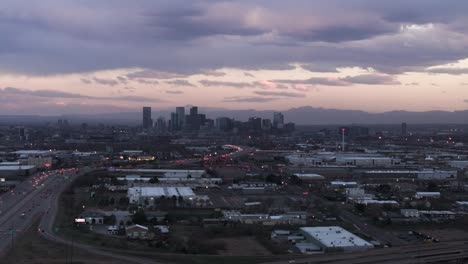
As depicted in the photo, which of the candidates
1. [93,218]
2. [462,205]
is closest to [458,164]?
[462,205]

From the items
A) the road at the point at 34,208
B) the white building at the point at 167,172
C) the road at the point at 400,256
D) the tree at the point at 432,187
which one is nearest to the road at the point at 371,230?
the road at the point at 400,256

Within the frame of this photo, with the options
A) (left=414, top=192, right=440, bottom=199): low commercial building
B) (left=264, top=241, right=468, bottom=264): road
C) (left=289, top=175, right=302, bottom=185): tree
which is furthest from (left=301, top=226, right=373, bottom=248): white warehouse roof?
(left=289, top=175, right=302, bottom=185): tree

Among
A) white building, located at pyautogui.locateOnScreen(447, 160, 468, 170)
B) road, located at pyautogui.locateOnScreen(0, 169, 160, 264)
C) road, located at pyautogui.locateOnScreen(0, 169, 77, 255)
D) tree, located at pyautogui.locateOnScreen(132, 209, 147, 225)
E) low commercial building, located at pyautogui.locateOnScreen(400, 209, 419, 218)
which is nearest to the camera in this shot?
road, located at pyautogui.locateOnScreen(0, 169, 160, 264)

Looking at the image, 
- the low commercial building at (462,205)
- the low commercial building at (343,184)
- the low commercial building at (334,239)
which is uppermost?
the low commercial building at (334,239)

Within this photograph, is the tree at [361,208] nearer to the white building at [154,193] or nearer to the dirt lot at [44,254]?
the white building at [154,193]

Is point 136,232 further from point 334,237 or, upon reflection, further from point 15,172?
point 15,172

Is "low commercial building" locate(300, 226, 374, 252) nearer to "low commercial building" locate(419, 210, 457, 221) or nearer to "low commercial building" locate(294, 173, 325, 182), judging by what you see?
"low commercial building" locate(419, 210, 457, 221)
